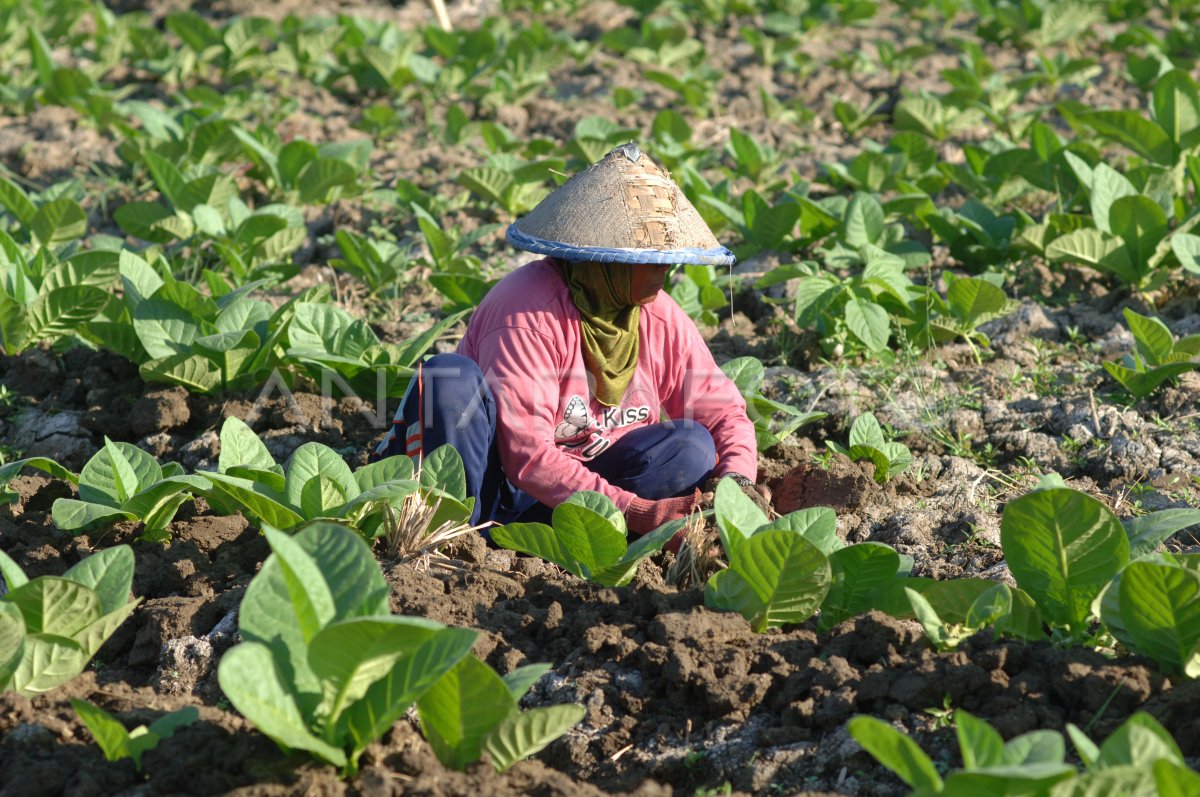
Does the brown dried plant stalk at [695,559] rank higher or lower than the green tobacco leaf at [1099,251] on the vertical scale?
higher

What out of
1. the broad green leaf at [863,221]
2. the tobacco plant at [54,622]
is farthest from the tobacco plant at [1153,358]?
the tobacco plant at [54,622]

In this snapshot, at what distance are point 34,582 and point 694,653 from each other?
110cm

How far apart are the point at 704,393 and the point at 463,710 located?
145 centimetres

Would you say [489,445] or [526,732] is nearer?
[526,732]

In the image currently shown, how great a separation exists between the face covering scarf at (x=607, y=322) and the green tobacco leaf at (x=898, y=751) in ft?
4.64

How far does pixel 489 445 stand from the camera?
3094 millimetres

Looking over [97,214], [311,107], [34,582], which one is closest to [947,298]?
[34,582]

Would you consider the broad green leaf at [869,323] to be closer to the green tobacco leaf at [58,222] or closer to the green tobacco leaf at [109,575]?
the green tobacco leaf at [109,575]

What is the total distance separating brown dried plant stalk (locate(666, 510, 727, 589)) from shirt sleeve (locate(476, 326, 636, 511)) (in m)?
0.31

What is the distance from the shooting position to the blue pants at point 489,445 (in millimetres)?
3020

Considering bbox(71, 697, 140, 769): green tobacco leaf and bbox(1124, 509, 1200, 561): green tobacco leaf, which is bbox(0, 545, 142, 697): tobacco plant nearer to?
bbox(71, 697, 140, 769): green tobacco leaf

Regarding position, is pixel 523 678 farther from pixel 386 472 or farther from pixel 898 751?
pixel 386 472

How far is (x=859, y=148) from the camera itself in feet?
20.3

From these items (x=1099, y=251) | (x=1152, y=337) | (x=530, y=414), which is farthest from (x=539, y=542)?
(x=1099, y=251)
